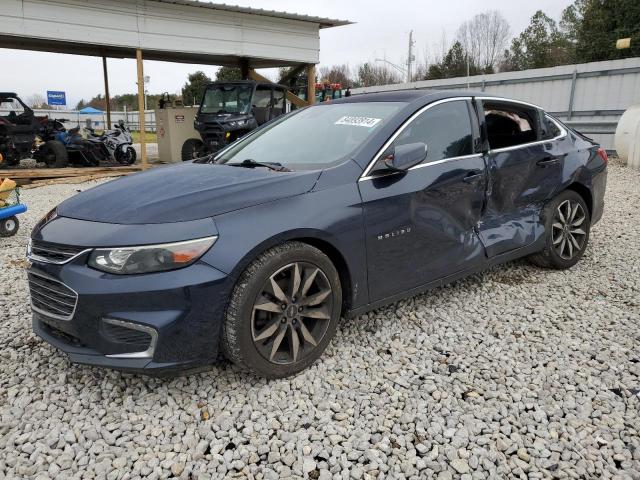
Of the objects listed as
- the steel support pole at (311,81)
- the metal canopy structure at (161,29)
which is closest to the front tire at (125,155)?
the metal canopy structure at (161,29)

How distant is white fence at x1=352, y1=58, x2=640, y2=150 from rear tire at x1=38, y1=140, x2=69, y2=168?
10.7 metres

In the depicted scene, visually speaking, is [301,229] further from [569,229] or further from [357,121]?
[569,229]

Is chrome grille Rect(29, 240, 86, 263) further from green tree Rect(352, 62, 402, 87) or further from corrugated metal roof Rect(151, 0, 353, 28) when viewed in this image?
green tree Rect(352, 62, 402, 87)

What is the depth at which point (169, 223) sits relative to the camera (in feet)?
7.83

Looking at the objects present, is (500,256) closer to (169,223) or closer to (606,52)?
(169,223)

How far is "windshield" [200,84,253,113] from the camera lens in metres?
12.1

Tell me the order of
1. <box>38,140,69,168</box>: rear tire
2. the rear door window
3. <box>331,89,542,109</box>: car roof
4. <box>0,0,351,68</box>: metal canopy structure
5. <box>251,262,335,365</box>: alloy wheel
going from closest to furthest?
<box>251,262,335,365</box>: alloy wheel < <box>331,89,542,109</box>: car roof < the rear door window < <box>0,0,351,68</box>: metal canopy structure < <box>38,140,69,168</box>: rear tire

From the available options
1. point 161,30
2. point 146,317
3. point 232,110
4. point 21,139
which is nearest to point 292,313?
point 146,317

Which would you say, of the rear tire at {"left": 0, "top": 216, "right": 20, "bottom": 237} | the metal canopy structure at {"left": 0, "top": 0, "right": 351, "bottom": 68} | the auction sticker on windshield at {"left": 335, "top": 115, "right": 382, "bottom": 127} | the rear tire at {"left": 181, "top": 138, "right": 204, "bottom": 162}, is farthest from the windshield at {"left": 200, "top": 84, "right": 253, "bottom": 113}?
the auction sticker on windshield at {"left": 335, "top": 115, "right": 382, "bottom": 127}

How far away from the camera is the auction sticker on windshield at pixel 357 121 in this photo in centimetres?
325

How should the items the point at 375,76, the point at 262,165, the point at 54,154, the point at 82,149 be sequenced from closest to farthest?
the point at 262,165 → the point at 54,154 → the point at 82,149 → the point at 375,76

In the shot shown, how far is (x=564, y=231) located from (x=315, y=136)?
2.44 meters

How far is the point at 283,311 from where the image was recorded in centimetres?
262

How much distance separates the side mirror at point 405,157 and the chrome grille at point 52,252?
1704 millimetres
